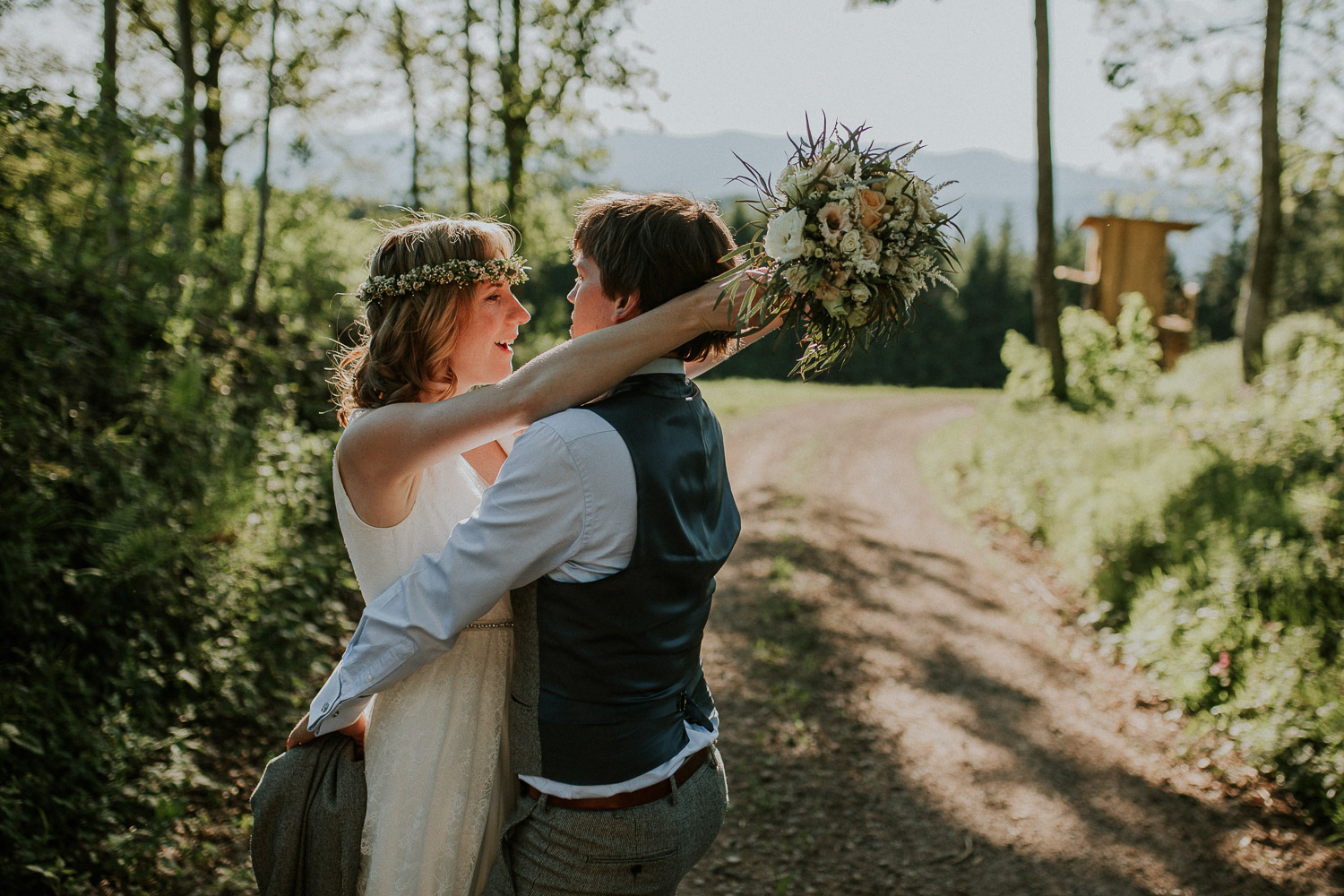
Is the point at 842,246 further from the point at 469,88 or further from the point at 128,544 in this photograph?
the point at 469,88

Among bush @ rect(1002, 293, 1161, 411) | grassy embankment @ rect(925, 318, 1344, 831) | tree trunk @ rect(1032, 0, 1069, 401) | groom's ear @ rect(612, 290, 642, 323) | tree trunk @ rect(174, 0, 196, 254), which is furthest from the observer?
bush @ rect(1002, 293, 1161, 411)

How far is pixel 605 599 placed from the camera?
66.4 inches

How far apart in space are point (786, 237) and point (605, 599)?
2.81 ft

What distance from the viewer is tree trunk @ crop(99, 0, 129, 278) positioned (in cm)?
538

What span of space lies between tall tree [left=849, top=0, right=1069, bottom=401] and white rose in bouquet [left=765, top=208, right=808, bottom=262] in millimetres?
12935

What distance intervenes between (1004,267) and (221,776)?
208ft

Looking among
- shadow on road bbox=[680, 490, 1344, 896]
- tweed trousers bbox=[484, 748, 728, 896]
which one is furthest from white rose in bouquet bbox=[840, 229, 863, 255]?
shadow on road bbox=[680, 490, 1344, 896]

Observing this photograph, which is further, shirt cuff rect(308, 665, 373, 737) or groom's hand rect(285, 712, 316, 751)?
groom's hand rect(285, 712, 316, 751)

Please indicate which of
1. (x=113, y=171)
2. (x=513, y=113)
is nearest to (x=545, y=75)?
(x=513, y=113)

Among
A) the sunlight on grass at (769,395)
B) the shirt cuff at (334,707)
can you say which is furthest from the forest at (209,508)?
the sunlight on grass at (769,395)

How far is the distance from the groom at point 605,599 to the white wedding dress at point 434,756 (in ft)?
0.41

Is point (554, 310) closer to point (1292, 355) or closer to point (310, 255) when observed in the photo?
point (310, 255)

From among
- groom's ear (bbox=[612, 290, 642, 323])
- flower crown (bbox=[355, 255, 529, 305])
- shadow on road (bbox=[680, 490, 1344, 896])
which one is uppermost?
flower crown (bbox=[355, 255, 529, 305])

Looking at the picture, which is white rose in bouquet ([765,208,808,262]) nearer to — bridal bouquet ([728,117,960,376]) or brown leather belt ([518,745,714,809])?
bridal bouquet ([728,117,960,376])
